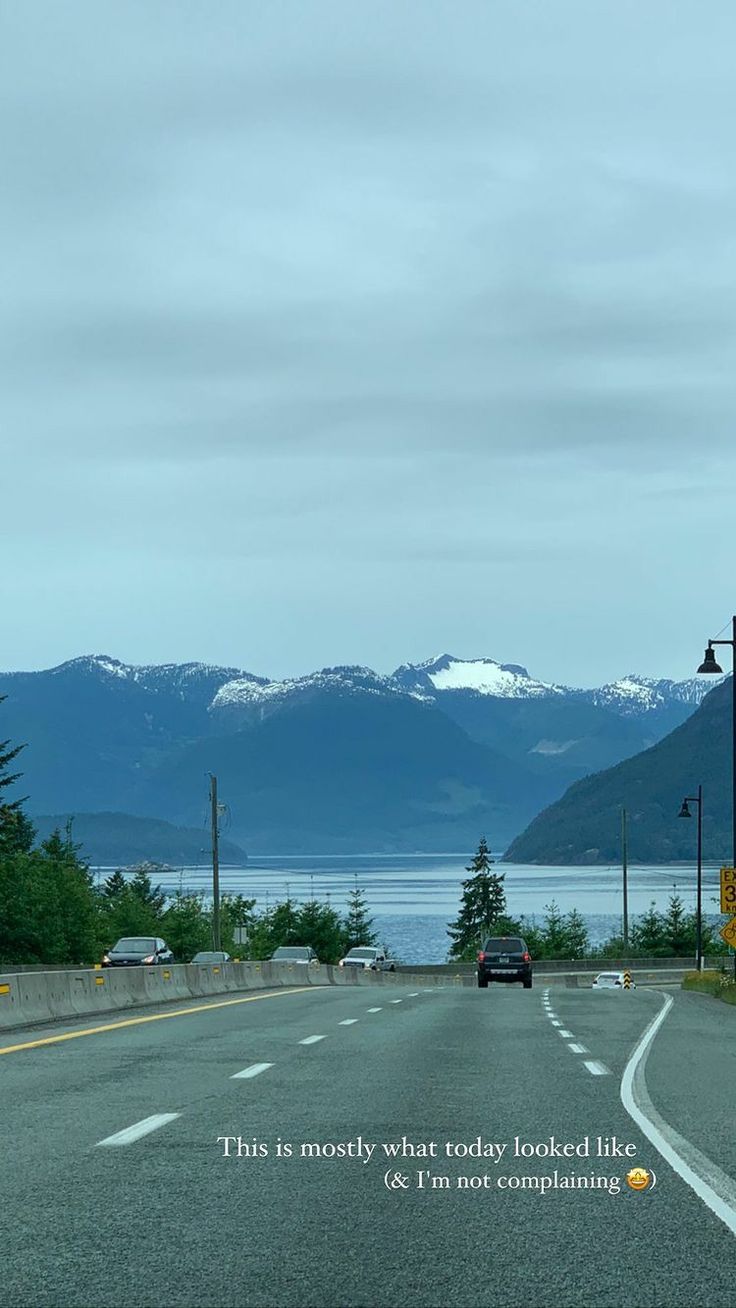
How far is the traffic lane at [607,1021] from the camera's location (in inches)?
812

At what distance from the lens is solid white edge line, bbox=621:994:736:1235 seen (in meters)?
9.36

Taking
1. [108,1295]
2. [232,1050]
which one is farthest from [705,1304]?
[232,1050]

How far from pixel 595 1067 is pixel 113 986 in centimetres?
1572

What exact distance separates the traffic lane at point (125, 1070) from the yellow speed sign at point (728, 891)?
647 inches

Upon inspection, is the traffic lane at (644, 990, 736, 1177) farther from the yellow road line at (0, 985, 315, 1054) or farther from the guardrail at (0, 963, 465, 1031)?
the guardrail at (0, 963, 465, 1031)

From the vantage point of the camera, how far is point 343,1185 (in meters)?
9.91

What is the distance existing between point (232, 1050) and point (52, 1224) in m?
11.0

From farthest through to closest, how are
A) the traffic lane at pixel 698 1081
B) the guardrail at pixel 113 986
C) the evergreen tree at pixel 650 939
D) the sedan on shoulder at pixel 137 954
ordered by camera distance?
the evergreen tree at pixel 650 939, the sedan on shoulder at pixel 137 954, the guardrail at pixel 113 986, the traffic lane at pixel 698 1081

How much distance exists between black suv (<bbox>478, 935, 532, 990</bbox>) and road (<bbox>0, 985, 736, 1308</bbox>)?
36628mm

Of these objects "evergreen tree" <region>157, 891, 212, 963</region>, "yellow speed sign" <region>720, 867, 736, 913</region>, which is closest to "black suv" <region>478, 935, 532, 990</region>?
"yellow speed sign" <region>720, 867, 736, 913</region>

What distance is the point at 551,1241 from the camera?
27.4ft

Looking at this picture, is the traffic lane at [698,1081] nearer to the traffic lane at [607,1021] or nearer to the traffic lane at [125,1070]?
the traffic lane at [607,1021]

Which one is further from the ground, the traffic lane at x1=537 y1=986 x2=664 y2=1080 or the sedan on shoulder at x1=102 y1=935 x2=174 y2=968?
the traffic lane at x1=537 y1=986 x2=664 y2=1080

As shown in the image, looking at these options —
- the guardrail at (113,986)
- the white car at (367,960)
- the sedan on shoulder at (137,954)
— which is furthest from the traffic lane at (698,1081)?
the white car at (367,960)
